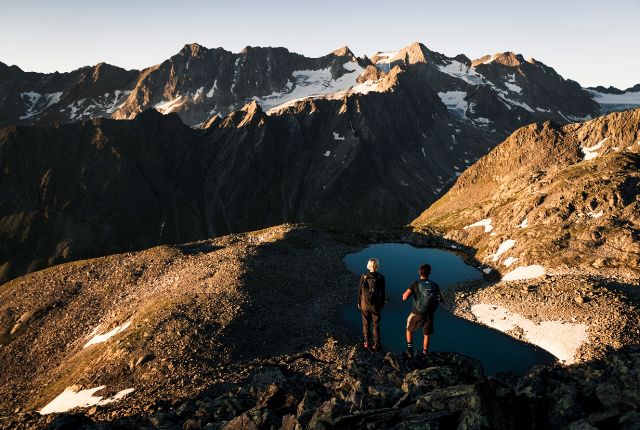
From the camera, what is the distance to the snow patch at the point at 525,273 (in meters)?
64.6

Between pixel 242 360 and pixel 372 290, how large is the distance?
23.7 m

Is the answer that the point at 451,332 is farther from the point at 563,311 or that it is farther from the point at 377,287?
the point at 377,287

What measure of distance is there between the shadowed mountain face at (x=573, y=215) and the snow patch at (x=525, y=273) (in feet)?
4.41

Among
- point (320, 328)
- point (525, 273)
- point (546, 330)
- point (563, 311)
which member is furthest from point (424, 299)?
point (525, 273)

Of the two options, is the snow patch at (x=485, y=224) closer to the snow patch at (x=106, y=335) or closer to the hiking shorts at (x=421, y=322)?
the snow patch at (x=106, y=335)

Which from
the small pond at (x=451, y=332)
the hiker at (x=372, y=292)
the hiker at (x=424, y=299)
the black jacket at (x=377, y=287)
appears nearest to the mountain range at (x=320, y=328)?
the small pond at (x=451, y=332)

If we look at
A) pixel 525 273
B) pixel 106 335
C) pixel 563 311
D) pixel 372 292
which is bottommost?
pixel 106 335

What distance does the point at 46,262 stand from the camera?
6841 inches

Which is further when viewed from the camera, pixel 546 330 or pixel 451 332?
pixel 451 332

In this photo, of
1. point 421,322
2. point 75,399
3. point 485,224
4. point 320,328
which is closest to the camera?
point 421,322

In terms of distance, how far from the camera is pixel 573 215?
3004 inches

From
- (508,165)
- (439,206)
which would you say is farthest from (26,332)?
(508,165)

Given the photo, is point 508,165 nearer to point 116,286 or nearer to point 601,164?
point 601,164

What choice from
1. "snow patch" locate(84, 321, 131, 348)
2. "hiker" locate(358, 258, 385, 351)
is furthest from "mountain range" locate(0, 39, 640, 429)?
"hiker" locate(358, 258, 385, 351)
